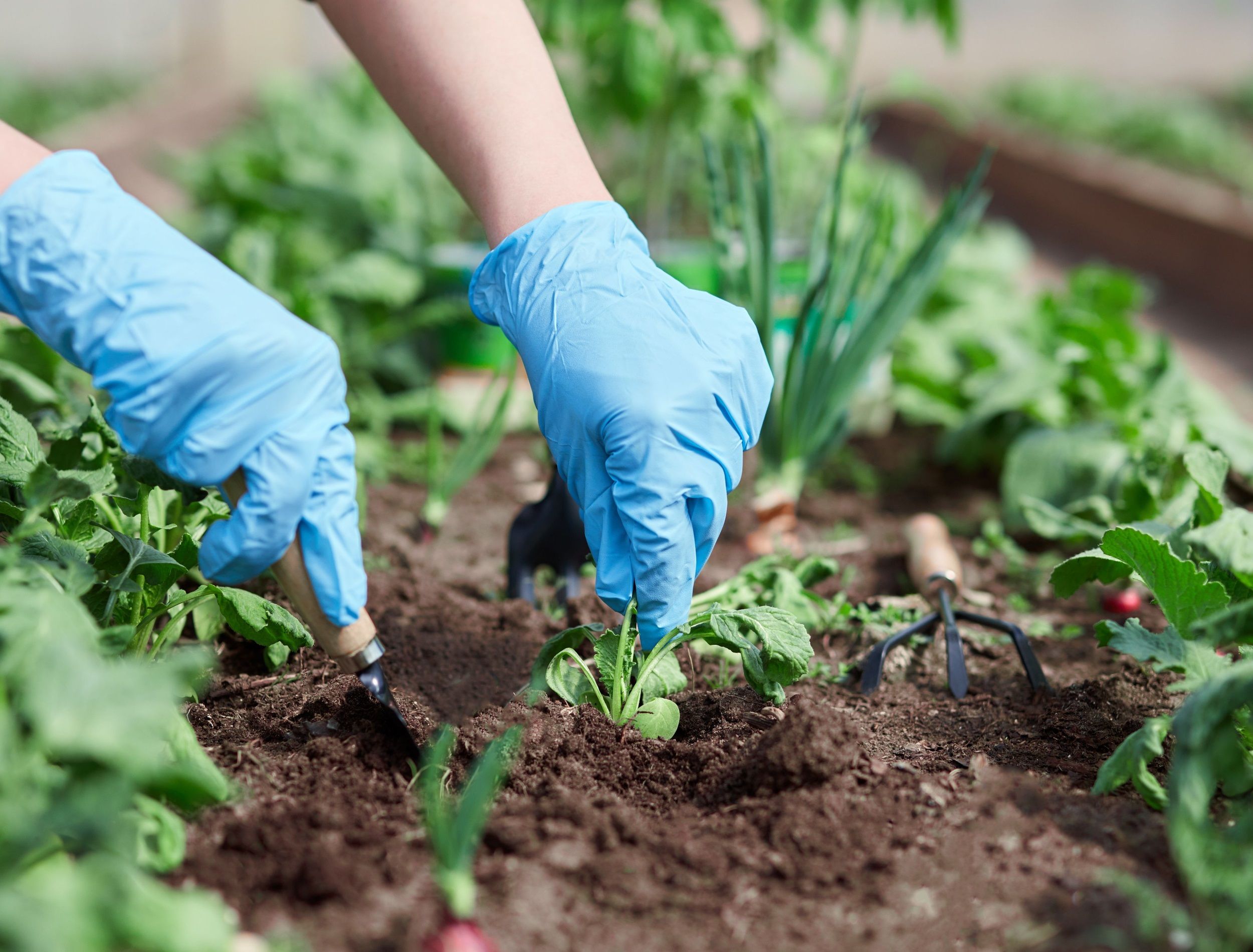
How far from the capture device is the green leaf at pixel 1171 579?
1249 mm

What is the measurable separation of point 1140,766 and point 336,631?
92 centimetres

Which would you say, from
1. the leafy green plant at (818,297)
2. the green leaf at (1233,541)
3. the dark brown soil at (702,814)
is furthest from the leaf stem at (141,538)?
the green leaf at (1233,541)

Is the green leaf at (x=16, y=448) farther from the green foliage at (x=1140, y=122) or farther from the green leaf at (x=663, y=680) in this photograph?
the green foliage at (x=1140, y=122)

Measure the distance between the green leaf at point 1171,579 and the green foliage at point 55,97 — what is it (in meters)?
6.53

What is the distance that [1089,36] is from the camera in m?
15.2

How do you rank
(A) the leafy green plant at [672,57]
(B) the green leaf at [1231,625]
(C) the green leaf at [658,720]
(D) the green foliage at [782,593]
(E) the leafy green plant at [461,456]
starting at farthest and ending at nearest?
(A) the leafy green plant at [672,57] → (E) the leafy green plant at [461,456] → (D) the green foliage at [782,593] → (C) the green leaf at [658,720] → (B) the green leaf at [1231,625]

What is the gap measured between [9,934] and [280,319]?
691mm

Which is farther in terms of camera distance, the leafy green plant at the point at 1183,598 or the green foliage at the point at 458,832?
the leafy green plant at the point at 1183,598

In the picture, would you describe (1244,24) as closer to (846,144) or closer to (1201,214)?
(1201,214)

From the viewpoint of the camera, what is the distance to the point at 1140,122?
742cm

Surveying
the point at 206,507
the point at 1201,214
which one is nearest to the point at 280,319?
the point at 206,507

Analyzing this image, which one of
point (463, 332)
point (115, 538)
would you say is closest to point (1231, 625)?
point (115, 538)

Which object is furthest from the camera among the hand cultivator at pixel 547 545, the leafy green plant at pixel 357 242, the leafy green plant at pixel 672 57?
the leafy green plant at pixel 672 57

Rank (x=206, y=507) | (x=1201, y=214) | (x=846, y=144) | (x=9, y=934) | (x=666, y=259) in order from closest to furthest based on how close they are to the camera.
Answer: (x=9, y=934) < (x=206, y=507) < (x=846, y=144) < (x=666, y=259) < (x=1201, y=214)
